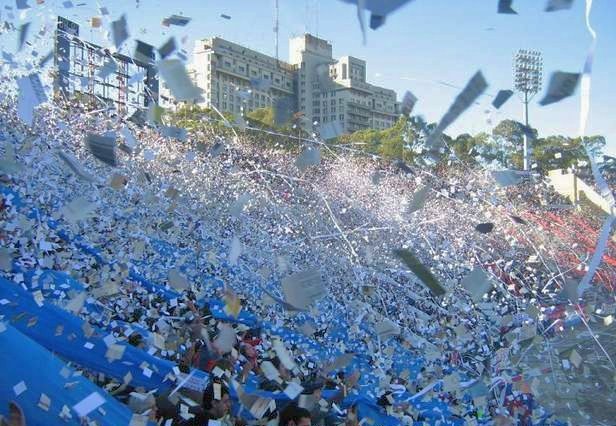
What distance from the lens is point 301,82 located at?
32.3 feet

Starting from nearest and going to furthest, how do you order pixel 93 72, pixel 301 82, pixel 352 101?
pixel 93 72 → pixel 301 82 → pixel 352 101

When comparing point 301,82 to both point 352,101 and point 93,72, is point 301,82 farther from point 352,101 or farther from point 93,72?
point 352,101

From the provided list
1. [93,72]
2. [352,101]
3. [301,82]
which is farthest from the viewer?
[352,101]

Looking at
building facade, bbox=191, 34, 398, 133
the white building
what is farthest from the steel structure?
the white building

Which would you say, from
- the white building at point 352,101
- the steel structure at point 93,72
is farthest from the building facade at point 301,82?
the steel structure at point 93,72

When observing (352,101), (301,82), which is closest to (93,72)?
(301,82)

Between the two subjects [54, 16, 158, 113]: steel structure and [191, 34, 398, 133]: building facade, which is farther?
[54, 16, 158, 113]: steel structure

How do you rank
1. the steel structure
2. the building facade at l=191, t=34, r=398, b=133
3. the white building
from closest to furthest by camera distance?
the building facade at l=191, t=34, r=398, b=133 < the steel structure < the white building

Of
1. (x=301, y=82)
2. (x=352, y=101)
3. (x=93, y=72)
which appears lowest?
(x=93, y=72)

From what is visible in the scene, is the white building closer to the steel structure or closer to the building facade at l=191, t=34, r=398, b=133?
the building facade at l=191, t=34, r=398, b=133

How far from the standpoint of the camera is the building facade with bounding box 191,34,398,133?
3.55 m

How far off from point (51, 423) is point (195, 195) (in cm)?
828

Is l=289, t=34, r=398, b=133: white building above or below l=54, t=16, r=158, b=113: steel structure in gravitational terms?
above

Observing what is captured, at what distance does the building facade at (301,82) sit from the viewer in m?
3.55
